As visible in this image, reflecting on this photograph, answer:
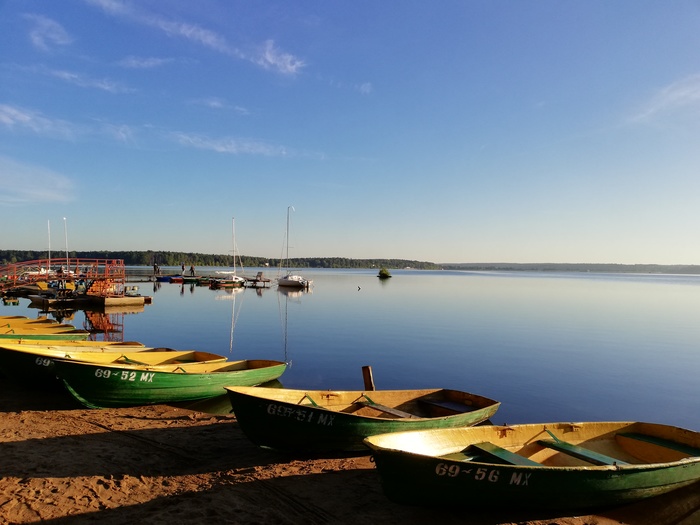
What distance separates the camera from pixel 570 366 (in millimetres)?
27062

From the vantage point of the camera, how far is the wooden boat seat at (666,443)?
1061cm

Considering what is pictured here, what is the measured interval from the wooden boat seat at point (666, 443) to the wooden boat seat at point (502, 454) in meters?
4.04

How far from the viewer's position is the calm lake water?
20.9 m

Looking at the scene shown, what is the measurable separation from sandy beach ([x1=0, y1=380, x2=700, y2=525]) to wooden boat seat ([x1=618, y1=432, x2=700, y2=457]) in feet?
2.54

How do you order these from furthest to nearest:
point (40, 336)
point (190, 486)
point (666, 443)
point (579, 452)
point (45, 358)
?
1. point (40, 336)
2. point (45, 358)
3. point (666, 443)
4. point (579, 452)
5. point (190, 486)

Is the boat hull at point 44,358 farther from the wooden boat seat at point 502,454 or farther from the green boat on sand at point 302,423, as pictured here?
the wooden boat seat at point 502,454

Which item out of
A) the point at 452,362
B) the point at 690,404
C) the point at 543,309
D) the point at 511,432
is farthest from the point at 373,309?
the point at 511,432

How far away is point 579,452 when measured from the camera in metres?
9.83

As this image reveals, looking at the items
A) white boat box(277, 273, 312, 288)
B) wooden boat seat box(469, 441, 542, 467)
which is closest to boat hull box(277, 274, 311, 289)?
white boat box(277, 273, 312, 288)

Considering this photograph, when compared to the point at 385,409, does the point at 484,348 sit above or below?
below

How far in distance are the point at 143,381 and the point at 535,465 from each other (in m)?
11.7

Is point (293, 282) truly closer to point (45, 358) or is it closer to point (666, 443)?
point (45, 358)

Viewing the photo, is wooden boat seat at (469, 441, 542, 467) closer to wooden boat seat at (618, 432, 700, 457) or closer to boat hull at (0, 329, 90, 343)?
wooden boat seat at (618, 432, 700, 457)

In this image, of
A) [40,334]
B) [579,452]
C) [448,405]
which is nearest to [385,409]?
[448,405]
